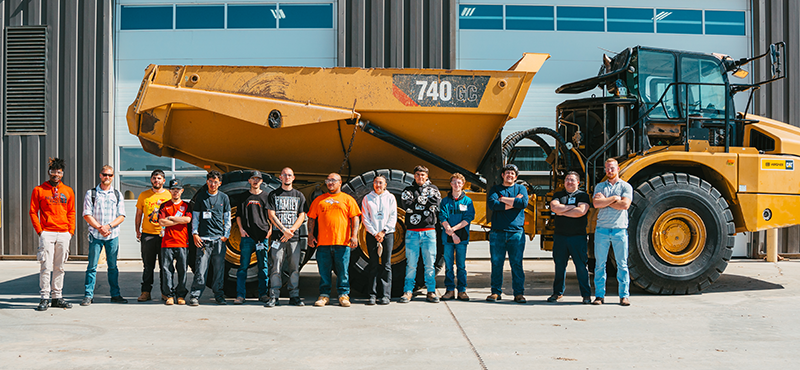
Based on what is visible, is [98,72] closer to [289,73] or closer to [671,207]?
[289,73]

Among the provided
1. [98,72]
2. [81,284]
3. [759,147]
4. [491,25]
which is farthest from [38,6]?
[759,147]

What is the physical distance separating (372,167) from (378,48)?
3.81 m

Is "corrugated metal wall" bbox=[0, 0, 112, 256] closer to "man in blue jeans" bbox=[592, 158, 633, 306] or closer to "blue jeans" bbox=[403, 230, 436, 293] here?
"blue jeans" bbox=[403, 230, 436, 293]

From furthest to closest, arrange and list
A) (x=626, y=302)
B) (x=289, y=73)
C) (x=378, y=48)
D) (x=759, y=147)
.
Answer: (x=378, y=48) → (x=759, y=147) → (x=289, y=73) → (x=626, y=302)

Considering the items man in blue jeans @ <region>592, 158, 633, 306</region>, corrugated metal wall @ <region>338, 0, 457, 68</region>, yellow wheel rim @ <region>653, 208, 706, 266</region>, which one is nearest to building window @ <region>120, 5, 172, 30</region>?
corrugated metal wall @ <region>338, 0, 457, 68</region>

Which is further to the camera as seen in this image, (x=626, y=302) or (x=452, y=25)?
(x=452, y=25)

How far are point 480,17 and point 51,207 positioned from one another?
8223 millimetres

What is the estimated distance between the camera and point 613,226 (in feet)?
21.5

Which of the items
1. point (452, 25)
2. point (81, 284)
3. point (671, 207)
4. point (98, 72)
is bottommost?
point (81, 284)

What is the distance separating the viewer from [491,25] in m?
11.3

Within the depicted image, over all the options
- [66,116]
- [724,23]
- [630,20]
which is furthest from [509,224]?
[66,116]

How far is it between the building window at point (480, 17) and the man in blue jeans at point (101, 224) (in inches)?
286

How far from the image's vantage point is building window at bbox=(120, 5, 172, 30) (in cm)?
1145

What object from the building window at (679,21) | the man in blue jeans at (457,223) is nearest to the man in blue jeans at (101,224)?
the man in blue jeans at (457,223)
